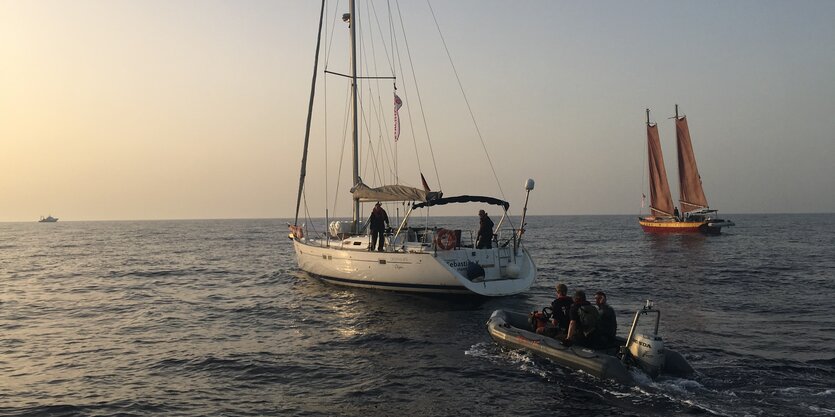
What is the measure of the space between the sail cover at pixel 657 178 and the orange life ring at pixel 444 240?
55.8m

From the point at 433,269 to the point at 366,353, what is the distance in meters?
5.31

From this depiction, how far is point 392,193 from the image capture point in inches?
774

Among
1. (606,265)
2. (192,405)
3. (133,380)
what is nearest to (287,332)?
(133,380)

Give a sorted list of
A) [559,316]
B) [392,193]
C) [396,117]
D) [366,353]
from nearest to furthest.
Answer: [559,316], [366,353], [392,193], [396,117]

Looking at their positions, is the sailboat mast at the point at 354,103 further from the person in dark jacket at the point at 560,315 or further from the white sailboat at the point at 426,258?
the person in dark jacket at the point at 560,315

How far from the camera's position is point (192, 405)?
29.6 feet

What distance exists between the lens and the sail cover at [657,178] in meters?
66.1

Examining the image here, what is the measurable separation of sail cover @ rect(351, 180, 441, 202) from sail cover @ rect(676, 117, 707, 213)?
5477 centimetres

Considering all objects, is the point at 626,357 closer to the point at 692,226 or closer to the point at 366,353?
the point at 366,353

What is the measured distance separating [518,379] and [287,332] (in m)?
6.81

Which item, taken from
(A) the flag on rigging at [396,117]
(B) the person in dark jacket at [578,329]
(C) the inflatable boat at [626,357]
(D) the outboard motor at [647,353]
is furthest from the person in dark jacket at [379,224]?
(D) the outboard motor at [647,353]

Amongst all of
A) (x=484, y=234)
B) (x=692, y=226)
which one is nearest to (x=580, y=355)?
(x=484, y=234)

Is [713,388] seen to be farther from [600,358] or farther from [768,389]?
[600,358]

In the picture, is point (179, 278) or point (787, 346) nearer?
point (787, 346)
